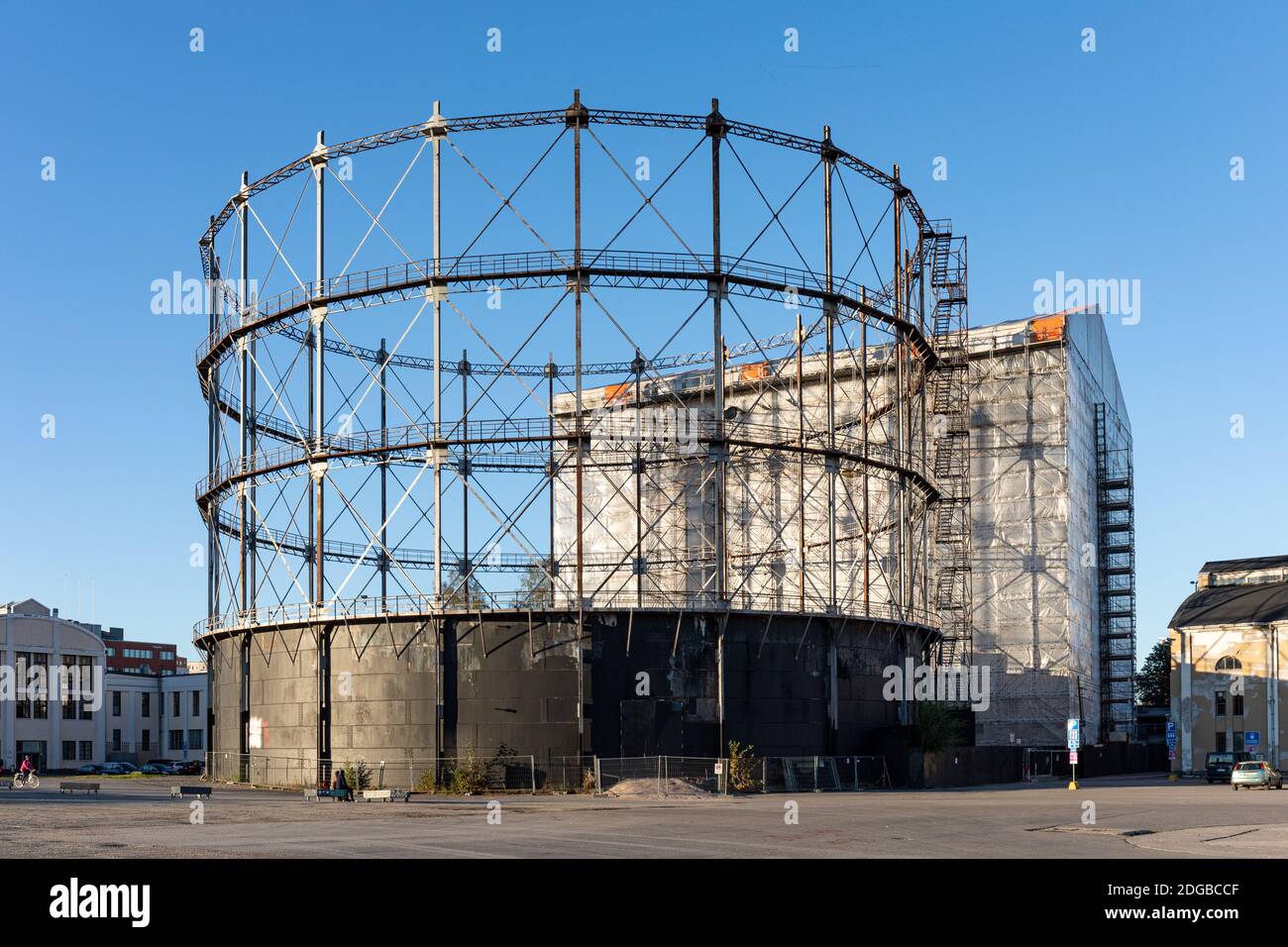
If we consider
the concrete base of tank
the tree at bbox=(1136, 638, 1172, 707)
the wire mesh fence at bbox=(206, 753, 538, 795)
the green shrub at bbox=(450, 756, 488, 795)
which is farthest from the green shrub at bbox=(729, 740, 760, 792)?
the tree at bbox=(1136, 638, 1172, 707)

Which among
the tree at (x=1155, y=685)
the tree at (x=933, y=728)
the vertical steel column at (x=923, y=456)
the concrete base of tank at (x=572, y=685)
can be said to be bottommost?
the tree at (x=1155, y=685)

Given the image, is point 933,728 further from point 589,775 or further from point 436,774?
point 436,774

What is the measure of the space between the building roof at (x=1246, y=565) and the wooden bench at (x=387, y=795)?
5861cm

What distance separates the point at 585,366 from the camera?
197ft

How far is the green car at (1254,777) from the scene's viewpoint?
144ft

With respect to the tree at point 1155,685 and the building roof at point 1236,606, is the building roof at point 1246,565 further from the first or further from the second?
the tree at point 1155,685

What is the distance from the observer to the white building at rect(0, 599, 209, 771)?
86.4 meters

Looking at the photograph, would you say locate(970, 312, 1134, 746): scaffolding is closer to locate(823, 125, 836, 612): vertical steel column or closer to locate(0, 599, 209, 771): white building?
locate(823, 125, 836, 612): vertical steel column

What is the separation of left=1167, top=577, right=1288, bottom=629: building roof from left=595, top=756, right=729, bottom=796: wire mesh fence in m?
38.8

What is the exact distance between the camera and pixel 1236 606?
6900cm

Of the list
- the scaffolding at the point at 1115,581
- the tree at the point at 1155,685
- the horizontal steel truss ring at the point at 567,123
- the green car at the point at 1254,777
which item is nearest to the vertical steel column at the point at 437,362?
the horizontal steel truss ring at the point at 567,123

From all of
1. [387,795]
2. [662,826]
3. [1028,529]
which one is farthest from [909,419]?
[662,826]
